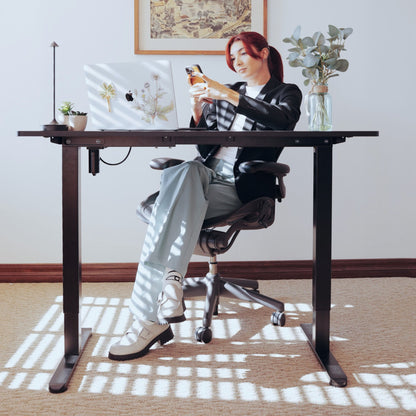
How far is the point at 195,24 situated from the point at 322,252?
5.10 feet

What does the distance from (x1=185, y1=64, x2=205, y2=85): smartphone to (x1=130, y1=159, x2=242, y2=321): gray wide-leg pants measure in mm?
301

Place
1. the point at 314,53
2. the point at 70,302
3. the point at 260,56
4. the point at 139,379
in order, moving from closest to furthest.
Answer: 1. the point at 139,379
2. the point at 70,302
3. the point at 314,53
4. the point at 260,56

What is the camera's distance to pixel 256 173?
2.16 m

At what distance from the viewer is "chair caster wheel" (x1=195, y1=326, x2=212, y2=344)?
2.09 metres

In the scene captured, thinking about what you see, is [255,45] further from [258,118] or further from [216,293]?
[216,293]

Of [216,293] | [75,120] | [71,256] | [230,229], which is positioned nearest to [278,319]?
[216,293]

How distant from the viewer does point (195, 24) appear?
9.62 ft

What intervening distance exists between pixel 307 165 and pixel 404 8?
0.97 metres

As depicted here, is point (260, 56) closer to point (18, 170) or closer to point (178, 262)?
point (178, 262)

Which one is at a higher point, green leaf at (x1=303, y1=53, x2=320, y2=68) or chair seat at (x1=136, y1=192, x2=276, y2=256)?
green leaf at (x1=303, y1=53, x2=320, y2=68)

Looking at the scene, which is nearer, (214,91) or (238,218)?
(214,91)

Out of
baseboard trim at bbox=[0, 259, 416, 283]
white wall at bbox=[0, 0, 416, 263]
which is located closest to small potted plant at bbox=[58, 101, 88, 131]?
white wall at bbox=[0, 0, 416, 263]

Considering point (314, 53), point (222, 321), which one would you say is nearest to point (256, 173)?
point (314, 53)

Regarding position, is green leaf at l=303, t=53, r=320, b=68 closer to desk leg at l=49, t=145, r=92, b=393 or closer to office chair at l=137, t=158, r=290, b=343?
office chair at l=137, t=158, r=290, b=343
